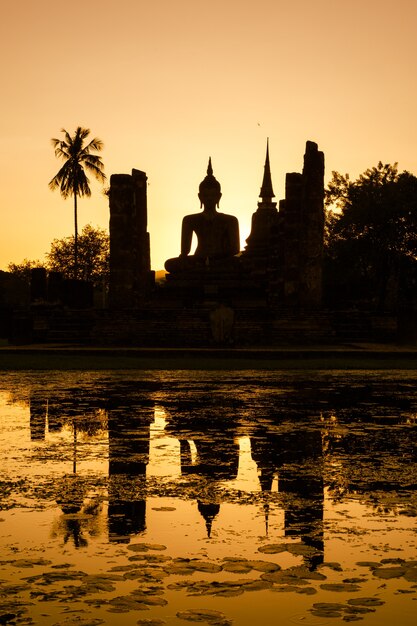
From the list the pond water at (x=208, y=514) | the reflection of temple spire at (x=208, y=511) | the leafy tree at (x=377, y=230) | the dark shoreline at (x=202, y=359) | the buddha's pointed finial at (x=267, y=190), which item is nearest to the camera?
the pond water at (x=208, y=514)

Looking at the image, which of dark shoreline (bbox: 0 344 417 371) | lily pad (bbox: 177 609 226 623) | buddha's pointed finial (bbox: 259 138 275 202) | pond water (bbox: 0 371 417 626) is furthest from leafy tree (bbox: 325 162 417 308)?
lily pad (bbox: 177 609 226 623)

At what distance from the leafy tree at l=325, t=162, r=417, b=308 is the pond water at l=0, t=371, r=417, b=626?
155ft

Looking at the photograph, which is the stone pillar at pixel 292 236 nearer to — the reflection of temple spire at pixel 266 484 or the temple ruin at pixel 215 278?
the temple ruin at pixel 215 278

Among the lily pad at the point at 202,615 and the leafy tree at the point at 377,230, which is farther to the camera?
the leafy tree at the point at 377,230

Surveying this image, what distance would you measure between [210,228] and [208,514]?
41.1 metres

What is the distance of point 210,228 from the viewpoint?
4694cm

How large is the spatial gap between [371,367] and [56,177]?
47.2m

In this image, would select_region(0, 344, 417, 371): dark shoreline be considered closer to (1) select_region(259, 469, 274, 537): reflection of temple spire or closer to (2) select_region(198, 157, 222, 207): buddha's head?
(1) select_region(259, 469, 274, 537): reflection of temple spire

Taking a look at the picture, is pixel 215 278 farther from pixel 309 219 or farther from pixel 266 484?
pixel 266 484

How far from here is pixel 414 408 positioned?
12.8 metres

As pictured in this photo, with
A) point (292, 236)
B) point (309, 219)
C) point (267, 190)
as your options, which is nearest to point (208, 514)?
point (309, 219)

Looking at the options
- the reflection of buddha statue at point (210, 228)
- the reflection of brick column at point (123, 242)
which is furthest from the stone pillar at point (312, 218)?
the reflection of buddha statue at point (210, 228)

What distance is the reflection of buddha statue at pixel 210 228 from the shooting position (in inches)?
1837

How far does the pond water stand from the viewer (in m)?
4.31
